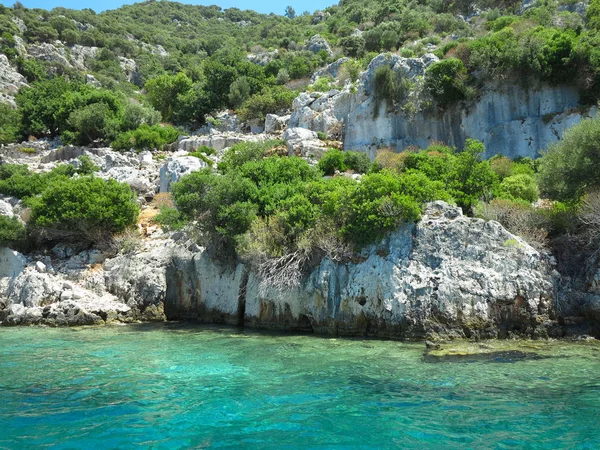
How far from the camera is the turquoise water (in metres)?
7.60

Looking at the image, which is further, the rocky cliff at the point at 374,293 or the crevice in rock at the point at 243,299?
the crevice in rock at the point at 243,299

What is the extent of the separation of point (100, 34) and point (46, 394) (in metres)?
88.9

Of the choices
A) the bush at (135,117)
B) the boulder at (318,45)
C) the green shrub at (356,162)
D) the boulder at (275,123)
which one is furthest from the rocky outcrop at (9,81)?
the green shrub at (356,162)

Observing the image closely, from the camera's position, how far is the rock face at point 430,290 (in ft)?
49.2

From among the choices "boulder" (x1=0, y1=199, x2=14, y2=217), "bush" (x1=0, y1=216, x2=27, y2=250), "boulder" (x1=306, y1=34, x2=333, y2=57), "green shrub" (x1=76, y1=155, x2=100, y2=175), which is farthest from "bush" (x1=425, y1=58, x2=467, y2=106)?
"boulder" (x1=306, y1=34, x2=333, y2=57)

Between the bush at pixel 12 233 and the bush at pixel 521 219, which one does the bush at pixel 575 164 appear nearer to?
the bush at pixel 521 219

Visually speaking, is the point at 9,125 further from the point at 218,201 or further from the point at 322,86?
the point at 218,201

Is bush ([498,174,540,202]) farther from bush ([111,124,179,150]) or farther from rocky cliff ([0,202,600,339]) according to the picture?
bush ([111,124,179,150])

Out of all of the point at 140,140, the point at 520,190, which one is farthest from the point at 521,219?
the point at 140,140

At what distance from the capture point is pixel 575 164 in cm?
1666

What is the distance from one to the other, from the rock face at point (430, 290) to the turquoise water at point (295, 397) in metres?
1.40

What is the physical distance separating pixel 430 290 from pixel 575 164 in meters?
7.30

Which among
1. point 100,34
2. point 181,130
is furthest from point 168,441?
point 100,34

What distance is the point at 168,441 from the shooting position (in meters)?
A: 7.57
